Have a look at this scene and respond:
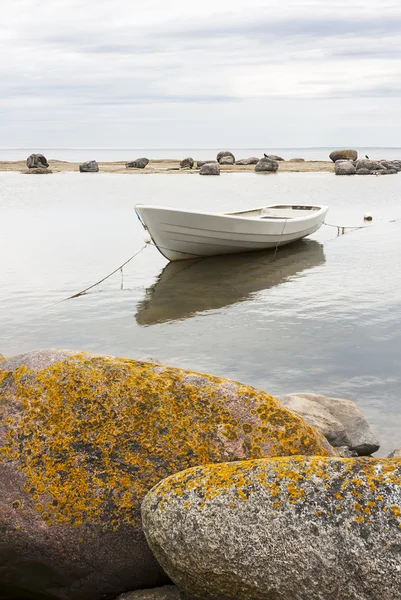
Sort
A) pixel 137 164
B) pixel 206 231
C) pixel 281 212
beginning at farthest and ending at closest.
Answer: pixel 137 164
pixel 281 212
pixel 206 231

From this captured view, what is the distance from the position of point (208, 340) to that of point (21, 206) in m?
34.8

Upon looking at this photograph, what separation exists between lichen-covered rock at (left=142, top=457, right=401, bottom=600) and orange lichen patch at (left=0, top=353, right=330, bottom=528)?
0.62 m

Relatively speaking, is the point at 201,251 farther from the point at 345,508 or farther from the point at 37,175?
the point at 37,175

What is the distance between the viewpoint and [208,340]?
45.4 feet

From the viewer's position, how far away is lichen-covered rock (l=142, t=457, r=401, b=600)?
3.54 m

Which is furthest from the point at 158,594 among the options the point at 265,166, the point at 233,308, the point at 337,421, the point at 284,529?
the point at 265,166

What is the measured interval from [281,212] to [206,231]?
8.04 meters

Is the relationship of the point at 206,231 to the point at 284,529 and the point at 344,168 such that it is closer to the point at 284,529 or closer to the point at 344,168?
the point at 284,529

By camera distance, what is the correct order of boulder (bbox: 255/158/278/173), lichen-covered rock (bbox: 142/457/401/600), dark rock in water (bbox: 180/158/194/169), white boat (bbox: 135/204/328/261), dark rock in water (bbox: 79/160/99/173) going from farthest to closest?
dark rock in water (bbox: 180/158/194/169), dark rock in water (bbox: 79/160/99/173), boulder (bbox: 255/158/278/173), white boat (bbox: 135/204/328/261), lichen-covered rock (bbox: 142/457/401/600)

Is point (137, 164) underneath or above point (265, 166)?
above

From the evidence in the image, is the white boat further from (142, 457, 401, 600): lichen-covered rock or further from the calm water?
(142, 457, 401, 600): lichen-covered rock

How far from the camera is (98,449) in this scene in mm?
4797

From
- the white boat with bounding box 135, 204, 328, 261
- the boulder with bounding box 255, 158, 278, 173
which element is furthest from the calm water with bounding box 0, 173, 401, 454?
the boulder with bounding box 255, 158, 278, 173

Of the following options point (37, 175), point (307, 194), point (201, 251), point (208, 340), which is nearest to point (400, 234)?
point (201, 251)
